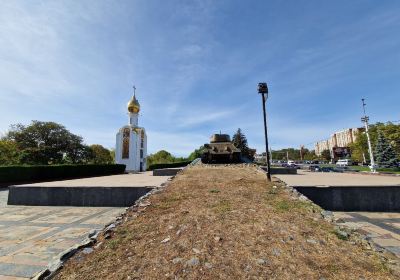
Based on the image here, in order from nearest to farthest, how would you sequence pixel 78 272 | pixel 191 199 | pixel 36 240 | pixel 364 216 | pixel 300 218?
pixel 78 272 → pixel 300 218 → pixel 36 240 → pixel 191 199 → pixel 364 216

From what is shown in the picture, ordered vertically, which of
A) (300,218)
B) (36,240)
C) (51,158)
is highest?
(51,158)

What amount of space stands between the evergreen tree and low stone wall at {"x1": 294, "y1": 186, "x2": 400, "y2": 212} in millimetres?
37827

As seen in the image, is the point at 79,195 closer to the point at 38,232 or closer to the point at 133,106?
the point at 38,232

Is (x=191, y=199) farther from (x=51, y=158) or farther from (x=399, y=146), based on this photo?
(x=399, y=146)

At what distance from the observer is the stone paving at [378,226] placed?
16.4 ft

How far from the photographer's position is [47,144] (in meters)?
40.9

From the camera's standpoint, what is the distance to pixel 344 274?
10.8 ft

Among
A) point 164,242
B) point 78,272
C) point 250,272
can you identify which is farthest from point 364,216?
point 78,272

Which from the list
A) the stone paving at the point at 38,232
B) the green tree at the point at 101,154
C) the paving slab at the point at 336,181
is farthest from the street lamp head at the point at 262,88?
the green tree at the point at 101,154

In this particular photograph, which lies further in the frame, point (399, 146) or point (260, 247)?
point (399, 146)

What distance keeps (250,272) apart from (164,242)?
173 cm

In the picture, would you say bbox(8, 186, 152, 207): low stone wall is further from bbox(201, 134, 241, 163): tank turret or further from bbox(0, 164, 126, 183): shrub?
bbox(0, 164, 126, 183): shrub

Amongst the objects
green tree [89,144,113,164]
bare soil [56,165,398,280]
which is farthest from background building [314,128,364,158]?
bare soil [56,165,398,280]

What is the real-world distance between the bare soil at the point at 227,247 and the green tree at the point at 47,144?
40533 mm
